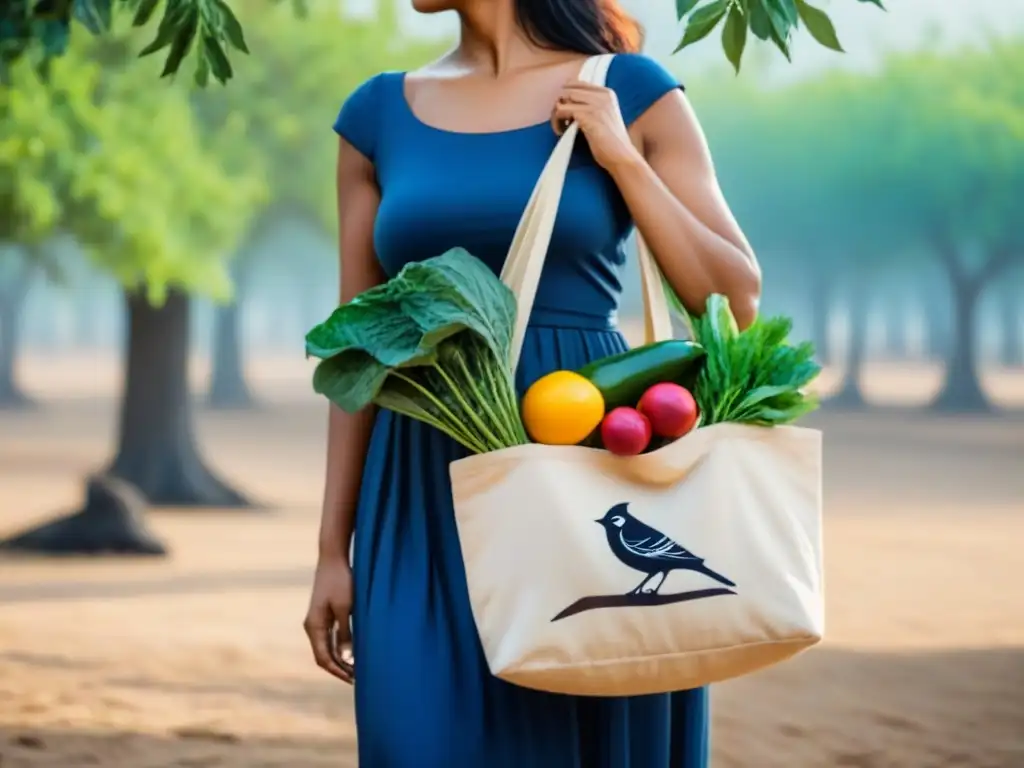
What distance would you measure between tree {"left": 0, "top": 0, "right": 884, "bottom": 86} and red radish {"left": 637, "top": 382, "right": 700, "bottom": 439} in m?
0.74

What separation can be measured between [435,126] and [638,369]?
53 centimetres

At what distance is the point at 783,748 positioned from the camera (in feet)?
21.1

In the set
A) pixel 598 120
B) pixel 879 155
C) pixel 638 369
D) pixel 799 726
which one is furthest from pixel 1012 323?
pixel 638 369

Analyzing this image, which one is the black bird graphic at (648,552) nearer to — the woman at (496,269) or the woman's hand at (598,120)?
the woman at (496,269)

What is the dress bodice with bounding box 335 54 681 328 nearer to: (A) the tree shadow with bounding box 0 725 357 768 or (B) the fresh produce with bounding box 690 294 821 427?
(B) the fresh produce with bounding box 690 294 821 427

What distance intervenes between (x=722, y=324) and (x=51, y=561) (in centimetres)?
1054

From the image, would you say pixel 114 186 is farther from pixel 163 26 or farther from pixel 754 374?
pixel 754 374

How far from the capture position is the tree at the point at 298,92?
16422mm

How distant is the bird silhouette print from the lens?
A: 2096 millimetres

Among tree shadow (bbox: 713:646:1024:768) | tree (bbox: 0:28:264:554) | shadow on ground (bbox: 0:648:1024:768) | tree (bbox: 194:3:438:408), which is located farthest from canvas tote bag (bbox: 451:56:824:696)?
tree (bbox: 194:3:438:408)

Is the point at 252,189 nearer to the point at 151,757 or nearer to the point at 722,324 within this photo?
the point at 151,757

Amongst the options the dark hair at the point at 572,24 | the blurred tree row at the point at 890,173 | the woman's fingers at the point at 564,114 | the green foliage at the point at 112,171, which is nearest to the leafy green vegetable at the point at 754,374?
the woman's fingers at the point at 564,114

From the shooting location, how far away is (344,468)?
250cm

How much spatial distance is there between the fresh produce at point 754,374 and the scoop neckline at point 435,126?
15.7 inches
